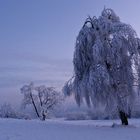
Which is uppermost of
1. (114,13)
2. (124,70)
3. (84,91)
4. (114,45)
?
(114,13)

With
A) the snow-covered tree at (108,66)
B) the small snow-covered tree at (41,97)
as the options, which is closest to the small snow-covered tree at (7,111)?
the small snow-covered tree at (41,97)

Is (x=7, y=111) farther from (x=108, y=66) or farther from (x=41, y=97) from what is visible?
(x=108, y=66)

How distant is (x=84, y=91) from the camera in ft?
67.3

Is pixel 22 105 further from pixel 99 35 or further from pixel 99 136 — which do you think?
pixel 99 136

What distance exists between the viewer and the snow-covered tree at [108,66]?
20.1 m

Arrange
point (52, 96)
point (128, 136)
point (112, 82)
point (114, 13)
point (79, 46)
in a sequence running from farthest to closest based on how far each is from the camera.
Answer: point (52, 96) < point (114, 13) < point (79, 46) < point (112, 82) < point (128, 136)

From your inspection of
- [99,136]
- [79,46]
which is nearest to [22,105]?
[79,46]

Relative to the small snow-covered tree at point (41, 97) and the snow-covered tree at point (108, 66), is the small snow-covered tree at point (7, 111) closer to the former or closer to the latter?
the small snow-covered tree at point (41, 97)

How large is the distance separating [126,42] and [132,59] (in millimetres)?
1190

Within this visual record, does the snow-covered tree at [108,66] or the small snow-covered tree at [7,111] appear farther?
the small snow-covered tree at [7,111]

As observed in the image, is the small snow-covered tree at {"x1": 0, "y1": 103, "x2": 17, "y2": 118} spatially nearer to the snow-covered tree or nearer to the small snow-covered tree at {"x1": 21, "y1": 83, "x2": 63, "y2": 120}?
the small snow-covered tree at {"x1": 21, "y1": 83, "x2": 63, "y2": 120}

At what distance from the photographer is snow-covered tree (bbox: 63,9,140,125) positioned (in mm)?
20062

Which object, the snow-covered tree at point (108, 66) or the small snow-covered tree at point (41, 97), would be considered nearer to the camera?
the snow-covered tree at point (108, 66)

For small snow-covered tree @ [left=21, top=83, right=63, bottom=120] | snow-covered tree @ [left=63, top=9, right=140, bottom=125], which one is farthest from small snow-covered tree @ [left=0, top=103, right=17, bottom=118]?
snow-covered tree @ [left=63, top=9, right=140, bottom=125]
